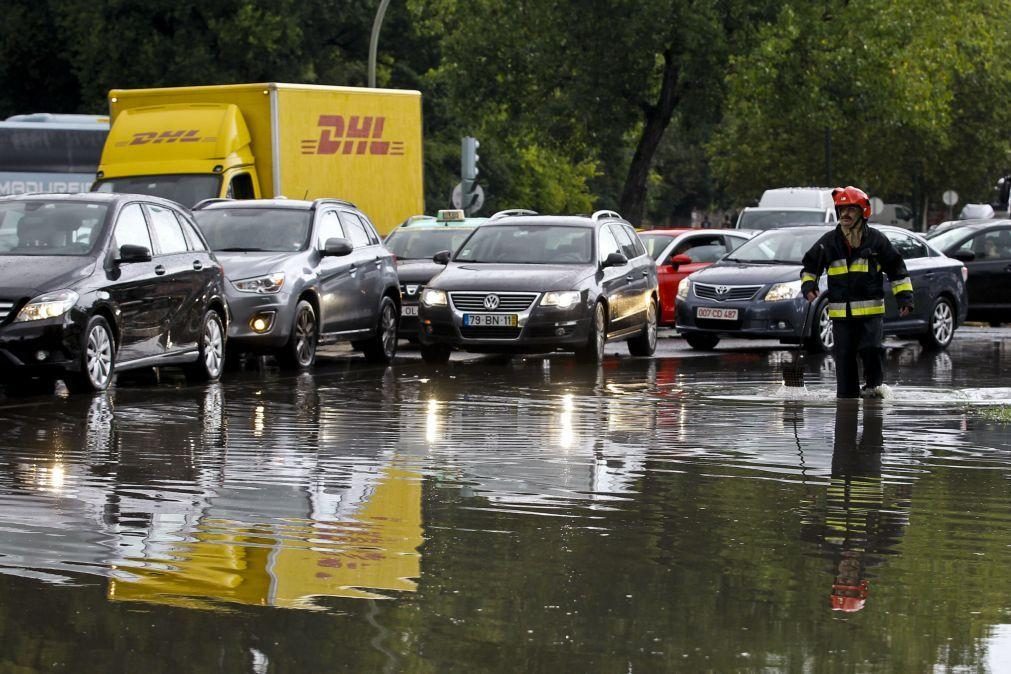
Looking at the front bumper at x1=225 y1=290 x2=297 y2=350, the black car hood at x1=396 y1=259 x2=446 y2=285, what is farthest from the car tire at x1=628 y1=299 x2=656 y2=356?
the front bumper at x1=225 y1=290 x2=297 y2=350

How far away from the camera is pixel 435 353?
71.7 feet

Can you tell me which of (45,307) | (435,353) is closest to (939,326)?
(435,353)

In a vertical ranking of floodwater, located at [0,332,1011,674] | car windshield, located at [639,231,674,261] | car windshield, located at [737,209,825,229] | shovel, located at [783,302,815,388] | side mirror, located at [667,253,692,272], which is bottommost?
floodwater, located at [0,332,1011,674]

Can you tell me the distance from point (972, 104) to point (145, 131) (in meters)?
51.5

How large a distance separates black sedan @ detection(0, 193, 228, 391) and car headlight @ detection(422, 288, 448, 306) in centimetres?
305

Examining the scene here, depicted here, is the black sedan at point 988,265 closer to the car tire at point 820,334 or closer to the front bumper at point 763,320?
the car tire at point 820,334

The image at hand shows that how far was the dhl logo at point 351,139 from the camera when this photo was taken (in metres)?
28.4

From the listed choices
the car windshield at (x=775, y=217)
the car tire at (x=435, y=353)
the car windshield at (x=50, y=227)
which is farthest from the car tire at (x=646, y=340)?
the car windshield at (x=775, y=217)

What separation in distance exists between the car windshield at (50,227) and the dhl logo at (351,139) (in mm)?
11118

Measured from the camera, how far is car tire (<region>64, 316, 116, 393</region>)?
15.8 meters

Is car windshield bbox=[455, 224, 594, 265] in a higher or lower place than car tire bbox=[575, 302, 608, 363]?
higher

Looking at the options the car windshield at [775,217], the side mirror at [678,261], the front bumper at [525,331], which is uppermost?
the car windshield at [775,217]

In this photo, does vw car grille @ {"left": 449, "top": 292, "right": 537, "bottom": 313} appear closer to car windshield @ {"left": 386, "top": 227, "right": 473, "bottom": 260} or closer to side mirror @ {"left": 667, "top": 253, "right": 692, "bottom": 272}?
car windshield @ {"left": 386, "top": 227, "right": 473, "bottom": 260}

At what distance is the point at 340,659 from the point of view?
613 cm
